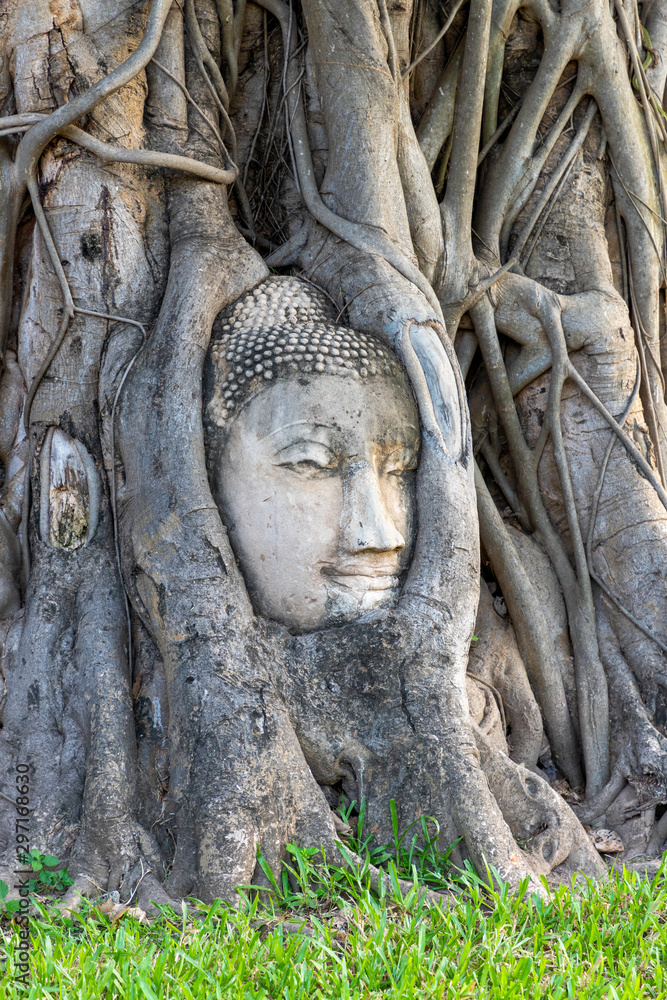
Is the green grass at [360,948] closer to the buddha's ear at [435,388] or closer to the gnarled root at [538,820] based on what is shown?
the gnarled root at [538,820]

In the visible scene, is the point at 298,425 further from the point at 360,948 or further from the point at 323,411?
the point at 360,948

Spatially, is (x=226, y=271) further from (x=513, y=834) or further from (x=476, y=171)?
(x=513, y=834)

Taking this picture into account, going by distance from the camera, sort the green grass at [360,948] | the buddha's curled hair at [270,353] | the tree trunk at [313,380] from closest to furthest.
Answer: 1. the green grass at [360,948]
2. the tree trunk at [313,380]
3. the buddha's curled hair at [270,353]

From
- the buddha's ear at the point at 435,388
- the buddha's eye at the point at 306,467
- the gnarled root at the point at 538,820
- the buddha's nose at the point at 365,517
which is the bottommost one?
the gnarled root at the point at 538,820

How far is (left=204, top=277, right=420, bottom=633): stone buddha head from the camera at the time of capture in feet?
9.10

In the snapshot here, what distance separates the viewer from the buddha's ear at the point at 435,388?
297 centimetres

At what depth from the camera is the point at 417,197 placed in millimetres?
3510

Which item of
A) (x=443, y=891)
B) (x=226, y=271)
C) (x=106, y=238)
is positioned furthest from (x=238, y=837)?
(x=106, y=238)

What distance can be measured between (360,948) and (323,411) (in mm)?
1553

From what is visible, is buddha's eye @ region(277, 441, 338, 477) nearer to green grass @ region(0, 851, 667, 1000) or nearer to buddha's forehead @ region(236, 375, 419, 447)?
buddha's forehead @ region(236, 375, 419, 447)

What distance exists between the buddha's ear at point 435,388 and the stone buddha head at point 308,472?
0.36 feet

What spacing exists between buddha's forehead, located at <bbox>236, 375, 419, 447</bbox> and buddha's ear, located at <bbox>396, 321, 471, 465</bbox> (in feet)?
0.47

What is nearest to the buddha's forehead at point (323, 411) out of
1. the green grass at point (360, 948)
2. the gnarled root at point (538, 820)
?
the gnarled root at point (538, 820)

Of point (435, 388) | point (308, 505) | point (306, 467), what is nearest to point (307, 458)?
point (306, 467)
